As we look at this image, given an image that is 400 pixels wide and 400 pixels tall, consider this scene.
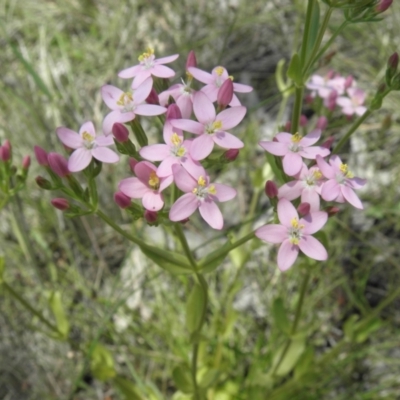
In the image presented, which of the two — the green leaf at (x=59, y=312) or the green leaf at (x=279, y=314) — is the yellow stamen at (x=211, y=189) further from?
the green leaf at (x=59, y=312)

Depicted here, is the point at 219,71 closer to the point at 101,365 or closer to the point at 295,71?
the point at 295,71

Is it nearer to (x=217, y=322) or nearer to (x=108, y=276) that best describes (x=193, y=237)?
(x=108, y=276)

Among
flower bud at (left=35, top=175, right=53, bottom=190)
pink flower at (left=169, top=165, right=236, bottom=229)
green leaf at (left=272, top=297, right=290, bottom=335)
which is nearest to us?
pink flower at (left=169, top=165, right=236, bottom=229)

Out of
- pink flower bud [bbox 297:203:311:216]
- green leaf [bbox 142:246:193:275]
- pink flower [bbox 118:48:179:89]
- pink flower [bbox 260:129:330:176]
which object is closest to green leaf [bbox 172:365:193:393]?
green leaf [bbox 142:246:193:275]

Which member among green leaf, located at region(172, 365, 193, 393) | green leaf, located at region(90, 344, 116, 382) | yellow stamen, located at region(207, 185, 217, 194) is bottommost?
green leaf, located at region(90, 344, 116, 382)

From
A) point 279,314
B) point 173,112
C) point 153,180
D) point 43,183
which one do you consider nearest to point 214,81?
point 173,112

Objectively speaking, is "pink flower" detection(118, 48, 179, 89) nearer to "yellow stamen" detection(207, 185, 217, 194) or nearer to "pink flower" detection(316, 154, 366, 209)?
"yellow stamen" detection(207, 185, 217, 194)

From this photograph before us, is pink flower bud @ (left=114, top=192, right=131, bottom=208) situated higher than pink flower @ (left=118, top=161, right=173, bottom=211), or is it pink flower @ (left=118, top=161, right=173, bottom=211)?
pink flower @ (left=118, top=161, right=173, bottom=211)

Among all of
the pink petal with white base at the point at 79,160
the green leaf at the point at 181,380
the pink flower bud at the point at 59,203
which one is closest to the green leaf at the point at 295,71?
the pink petal with white base at the point at 79,160
